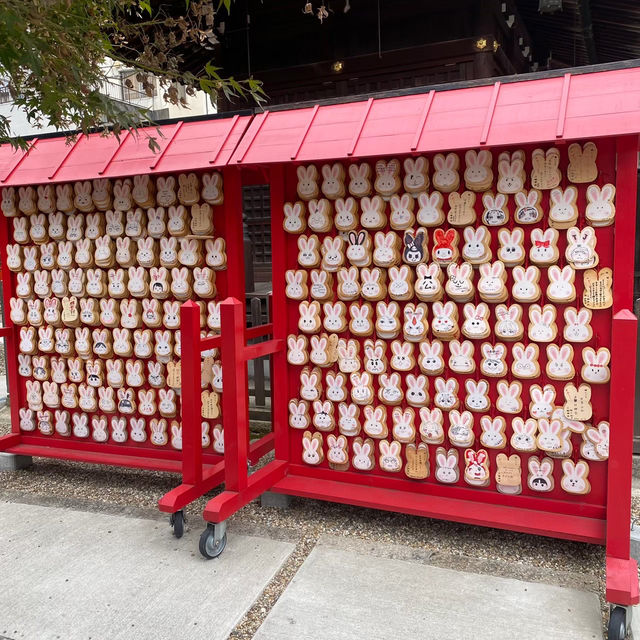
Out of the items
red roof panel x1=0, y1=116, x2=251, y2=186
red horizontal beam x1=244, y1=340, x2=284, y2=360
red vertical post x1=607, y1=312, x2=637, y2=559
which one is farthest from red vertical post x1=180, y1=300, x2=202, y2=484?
red vertical post x1=607, y1=312, x2=637, y2=559

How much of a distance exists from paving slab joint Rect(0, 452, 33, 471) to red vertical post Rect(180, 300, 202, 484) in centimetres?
205

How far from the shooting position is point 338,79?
7.33 m

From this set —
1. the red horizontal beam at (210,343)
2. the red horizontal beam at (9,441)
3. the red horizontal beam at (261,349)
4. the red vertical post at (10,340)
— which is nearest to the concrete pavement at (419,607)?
the red horizontal beam at (261,349)

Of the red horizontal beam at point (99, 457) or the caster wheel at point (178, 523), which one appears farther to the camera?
the red horizontal beam at point (99, 457)

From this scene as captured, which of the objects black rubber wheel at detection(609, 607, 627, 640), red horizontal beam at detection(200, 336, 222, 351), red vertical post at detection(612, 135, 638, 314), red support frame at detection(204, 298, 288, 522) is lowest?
black rubber wheel at detection(609, 607, 627, 640)

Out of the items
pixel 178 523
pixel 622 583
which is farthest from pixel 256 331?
pixel 622 583

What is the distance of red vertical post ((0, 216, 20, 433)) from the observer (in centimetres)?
476

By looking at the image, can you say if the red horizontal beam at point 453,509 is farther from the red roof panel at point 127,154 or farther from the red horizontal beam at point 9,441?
the red horizontal beam at point 9,441

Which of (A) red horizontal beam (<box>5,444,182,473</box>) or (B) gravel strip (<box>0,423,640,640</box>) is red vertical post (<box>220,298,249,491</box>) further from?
(A) red horizontal beam (<box>5,444,182,473</box>)

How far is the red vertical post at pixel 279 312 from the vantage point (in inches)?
154

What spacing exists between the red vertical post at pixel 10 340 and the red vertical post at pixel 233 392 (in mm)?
2316

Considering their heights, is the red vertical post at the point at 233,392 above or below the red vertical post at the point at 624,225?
below

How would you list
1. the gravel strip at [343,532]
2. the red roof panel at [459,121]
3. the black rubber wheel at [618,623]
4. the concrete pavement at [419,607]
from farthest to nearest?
the gravel strip at [343,532] → the red roof panel at [459,121] → the concrete pavement at [419,607] → the black rubber wheel at [618,623]

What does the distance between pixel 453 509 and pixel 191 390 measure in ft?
5.78
